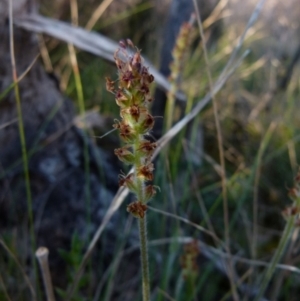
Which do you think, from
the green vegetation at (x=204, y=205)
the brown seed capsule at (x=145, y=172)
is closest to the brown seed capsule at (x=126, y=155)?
the brown seed capsule at (x=145, y=172)

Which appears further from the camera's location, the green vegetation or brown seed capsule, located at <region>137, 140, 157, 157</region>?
the green vegetation

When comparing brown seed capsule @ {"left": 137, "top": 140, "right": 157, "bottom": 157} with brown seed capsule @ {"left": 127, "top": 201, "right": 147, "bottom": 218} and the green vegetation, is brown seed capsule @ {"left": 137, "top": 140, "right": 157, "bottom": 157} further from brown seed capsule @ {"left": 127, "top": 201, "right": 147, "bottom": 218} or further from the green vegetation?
the green vegetation

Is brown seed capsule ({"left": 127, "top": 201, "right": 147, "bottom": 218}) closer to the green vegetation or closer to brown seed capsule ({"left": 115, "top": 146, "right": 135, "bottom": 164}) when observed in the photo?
brown seed capsule ({"left": 115, "top": 146, "right": 135, "bottom": 164})

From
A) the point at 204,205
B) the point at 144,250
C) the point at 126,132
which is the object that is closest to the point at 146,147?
the point at 126,132

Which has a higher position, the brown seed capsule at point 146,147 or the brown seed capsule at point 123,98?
the brown seed capsule at point 123,98

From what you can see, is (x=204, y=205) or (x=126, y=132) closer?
(x=126, y=132)

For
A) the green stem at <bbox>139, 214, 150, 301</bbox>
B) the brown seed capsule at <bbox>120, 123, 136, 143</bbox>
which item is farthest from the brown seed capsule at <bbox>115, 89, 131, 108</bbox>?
the green stem at <bbox>139, 214, 150, 301</bbox>

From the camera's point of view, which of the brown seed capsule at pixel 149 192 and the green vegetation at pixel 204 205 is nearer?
the brown seed capsule at pixel 149 192

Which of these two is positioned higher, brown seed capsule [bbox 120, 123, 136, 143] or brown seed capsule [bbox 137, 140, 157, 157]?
brown seed capsule [bbox 120, 123, 136, 143]

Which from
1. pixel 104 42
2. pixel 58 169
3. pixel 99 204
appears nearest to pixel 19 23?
pixel 104 42

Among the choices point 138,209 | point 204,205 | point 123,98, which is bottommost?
point 204,205

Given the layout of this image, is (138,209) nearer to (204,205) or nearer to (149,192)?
(149,192)

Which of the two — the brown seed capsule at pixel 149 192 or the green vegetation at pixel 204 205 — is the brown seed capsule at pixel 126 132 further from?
the green vegetation at pixel 204 205
